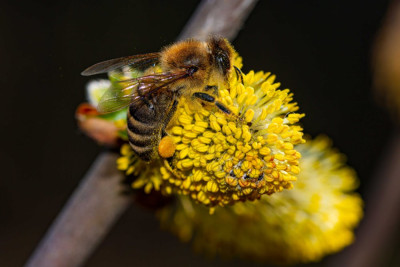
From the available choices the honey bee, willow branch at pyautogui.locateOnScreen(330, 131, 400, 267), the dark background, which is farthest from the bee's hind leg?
the dark background

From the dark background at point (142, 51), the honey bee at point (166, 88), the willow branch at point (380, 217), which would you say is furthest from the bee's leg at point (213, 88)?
the dark background at point (142, 51)

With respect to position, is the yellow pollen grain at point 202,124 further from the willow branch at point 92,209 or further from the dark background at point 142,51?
the dark background at point 142,51

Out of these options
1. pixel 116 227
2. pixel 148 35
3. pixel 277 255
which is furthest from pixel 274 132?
pixel 116 227

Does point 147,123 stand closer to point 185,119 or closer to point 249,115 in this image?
point 185,119

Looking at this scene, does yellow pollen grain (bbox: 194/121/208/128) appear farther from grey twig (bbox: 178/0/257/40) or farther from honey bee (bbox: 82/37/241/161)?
grey twig (bbox: 178/0/257/40)

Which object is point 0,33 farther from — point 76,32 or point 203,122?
point 203,122
